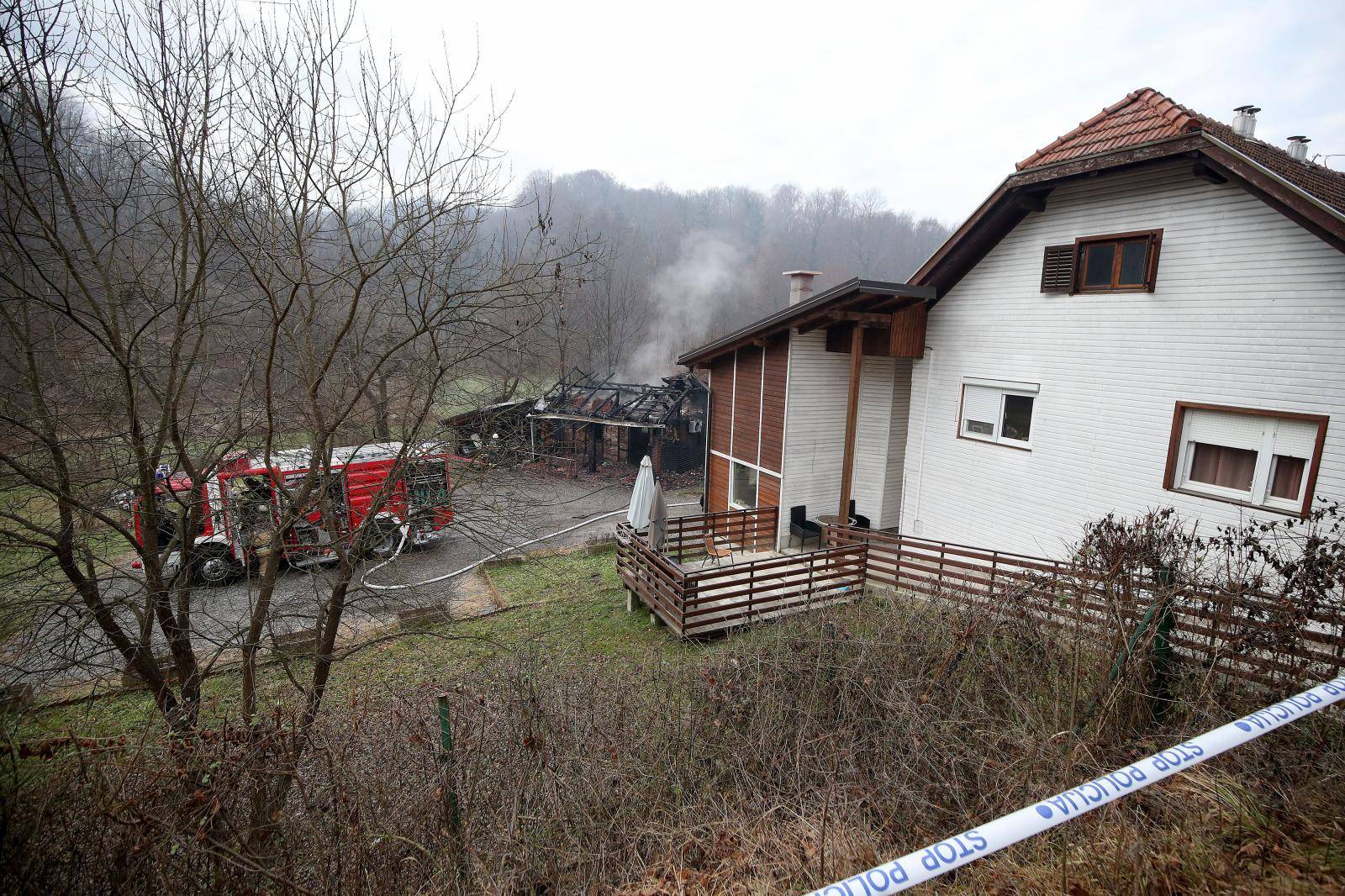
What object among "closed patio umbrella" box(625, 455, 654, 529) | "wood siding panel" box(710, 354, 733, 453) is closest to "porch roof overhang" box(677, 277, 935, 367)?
"wood siding panel" box(710, 354, 733, 453)

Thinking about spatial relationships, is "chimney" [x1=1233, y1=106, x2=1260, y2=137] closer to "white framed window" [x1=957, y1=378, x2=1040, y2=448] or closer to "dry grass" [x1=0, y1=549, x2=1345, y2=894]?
"white framed window" [x1=957, y1=378, x2=1040, y2=448]

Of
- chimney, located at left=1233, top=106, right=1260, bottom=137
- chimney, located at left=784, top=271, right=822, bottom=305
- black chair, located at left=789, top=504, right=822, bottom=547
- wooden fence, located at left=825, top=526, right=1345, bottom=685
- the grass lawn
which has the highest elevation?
chimney, located at left=1233, top=106, right=1260, bottom=137

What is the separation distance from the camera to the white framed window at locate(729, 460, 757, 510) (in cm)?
1420

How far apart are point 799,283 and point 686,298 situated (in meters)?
33.4

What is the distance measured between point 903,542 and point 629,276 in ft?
130

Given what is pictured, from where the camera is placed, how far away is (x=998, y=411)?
1025 cm

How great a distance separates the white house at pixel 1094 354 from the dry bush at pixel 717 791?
460 cm

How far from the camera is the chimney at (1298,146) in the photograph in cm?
970

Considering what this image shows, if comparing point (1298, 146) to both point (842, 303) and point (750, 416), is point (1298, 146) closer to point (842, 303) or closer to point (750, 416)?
point (842, 303)

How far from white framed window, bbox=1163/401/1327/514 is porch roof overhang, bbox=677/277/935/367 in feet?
14.1

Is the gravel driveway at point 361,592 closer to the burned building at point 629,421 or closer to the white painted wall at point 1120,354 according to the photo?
the white painted wall at point 1120,354

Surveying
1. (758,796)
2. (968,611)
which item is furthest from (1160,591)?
(758,796)

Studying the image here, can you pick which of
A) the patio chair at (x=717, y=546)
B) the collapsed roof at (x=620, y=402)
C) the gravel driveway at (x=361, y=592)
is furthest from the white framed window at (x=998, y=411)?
the collapsed roof at (x=620, y=402)

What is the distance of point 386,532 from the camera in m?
6.43
